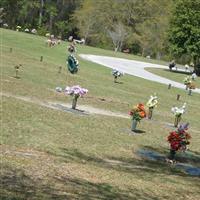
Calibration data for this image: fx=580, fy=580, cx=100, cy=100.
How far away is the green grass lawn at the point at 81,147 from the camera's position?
12.0 m

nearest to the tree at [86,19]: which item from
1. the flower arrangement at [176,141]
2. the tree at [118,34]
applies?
the tree at [118,34]

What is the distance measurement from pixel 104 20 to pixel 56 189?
317 ft

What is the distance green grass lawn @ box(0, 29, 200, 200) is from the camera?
12039 mm

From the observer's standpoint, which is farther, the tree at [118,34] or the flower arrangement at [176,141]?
the tree at [118,34]

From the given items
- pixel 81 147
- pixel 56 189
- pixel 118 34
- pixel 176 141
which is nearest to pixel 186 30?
pixel 118 34

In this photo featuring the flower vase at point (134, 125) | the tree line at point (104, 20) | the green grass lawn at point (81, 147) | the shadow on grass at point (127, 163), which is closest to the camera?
the green grass lawn at point (81, 147)

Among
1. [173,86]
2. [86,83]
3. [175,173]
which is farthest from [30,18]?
[175,173]

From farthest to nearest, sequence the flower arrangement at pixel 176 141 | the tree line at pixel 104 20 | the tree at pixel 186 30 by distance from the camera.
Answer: the tree line at pixel 104 20, the tree at pixel 186 30, the flower arrangement at pixel 176 141

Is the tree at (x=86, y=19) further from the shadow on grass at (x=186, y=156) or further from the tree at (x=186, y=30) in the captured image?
the shadow on grass at (x=186, y=156)

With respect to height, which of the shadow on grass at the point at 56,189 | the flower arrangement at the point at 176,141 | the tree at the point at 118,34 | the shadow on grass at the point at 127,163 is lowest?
the shadow on grass at the point at 127,163

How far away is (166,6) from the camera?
112 metres

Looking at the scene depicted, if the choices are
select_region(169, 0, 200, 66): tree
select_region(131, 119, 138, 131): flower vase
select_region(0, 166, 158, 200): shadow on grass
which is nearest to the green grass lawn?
select_region(0, 166, 158, 200): shadow on grass

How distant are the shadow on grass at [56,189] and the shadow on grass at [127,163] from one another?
10.0ft

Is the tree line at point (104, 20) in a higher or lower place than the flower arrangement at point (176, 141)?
higher
